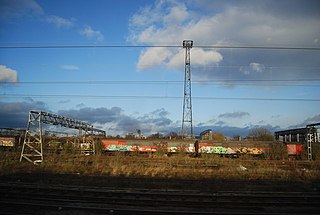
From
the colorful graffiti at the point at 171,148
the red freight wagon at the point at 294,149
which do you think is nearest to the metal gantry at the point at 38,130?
the colorful graffiti at the point at 171,148

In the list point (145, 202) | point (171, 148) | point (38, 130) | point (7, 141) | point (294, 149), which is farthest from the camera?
point (7, 141)

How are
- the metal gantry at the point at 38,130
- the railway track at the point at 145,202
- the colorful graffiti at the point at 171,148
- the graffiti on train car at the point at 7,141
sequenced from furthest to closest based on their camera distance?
the graffiti on train car at the point at 7,141
the colorful graffiti at the point at 171,148
the metal gantry at the point at 38,130
the railway track at the point at 145,202

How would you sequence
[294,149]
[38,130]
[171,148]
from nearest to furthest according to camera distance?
[38,130] < [171,148] < [294,149]

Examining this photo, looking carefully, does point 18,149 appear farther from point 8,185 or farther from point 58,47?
point 8,185

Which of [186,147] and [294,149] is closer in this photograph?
[186,147]

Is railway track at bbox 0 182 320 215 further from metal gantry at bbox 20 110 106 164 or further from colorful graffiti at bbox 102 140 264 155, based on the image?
colorful graffiti at bbox 102 140 264 155

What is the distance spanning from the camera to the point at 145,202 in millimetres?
10281

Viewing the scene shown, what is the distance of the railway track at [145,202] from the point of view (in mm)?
9234

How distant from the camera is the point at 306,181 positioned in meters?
16.2

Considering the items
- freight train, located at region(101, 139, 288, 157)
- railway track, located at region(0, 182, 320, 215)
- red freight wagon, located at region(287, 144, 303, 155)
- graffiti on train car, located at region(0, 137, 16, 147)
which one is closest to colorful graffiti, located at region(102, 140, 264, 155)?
freight train, located at region(101, 139, 288, 157)

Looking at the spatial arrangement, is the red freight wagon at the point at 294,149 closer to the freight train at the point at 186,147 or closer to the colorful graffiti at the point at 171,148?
the freight train at the point at 186,147

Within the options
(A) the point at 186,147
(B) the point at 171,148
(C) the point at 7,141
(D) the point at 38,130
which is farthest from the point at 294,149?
(C) the point at 7,141

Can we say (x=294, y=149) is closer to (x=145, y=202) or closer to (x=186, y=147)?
(x=186, y=147)

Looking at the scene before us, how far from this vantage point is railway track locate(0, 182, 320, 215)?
9234 mm
